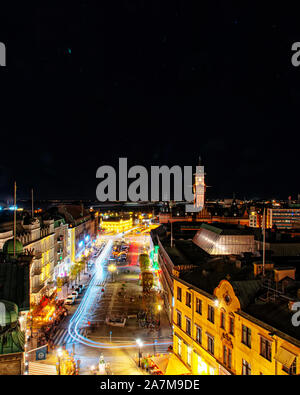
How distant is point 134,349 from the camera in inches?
1395

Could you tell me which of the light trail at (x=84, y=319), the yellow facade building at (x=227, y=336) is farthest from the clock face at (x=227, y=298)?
the light trail at (x=84, y=319)

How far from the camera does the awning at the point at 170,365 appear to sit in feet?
96.7

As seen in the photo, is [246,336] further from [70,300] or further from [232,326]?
[70,300]

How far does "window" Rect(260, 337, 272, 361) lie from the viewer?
714 inches

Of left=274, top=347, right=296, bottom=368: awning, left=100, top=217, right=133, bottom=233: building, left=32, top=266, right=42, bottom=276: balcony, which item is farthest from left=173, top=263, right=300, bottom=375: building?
left=100, top=217, right=133, bottom=233: building

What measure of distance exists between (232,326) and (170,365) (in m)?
12.6

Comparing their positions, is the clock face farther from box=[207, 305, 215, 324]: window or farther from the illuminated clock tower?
the illuminated clock tower

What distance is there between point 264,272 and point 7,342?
2078cm

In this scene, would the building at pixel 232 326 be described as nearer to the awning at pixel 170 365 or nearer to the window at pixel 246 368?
the window at pixel 246 368

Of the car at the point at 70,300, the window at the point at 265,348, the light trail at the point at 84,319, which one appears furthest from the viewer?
the car at the point at 70,300

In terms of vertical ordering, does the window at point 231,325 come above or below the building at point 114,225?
above
